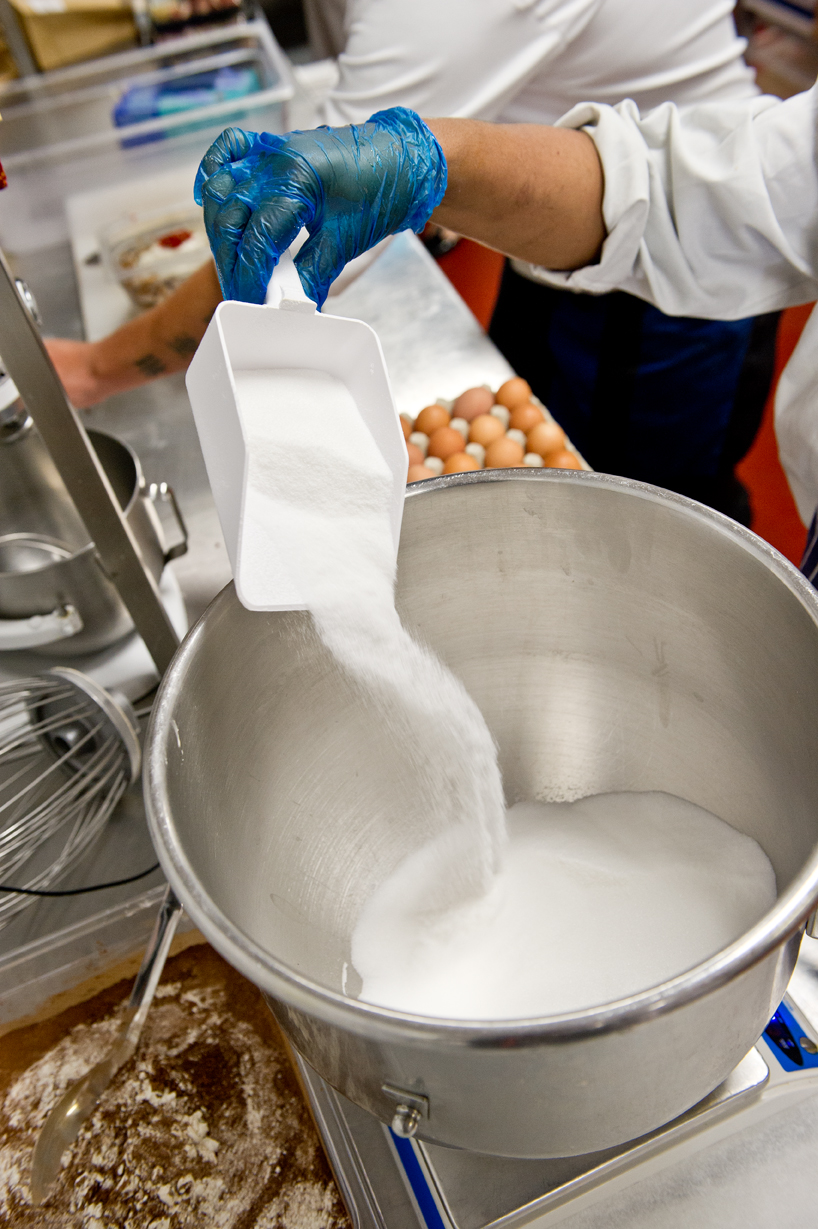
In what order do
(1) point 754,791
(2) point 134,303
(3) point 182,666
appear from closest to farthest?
(3) point 182,666, (1) point 754,791, (2) point 134,303

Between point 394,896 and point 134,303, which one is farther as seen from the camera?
point 134,303

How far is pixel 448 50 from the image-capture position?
1.16 metres

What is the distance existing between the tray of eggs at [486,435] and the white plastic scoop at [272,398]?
49 centimetres

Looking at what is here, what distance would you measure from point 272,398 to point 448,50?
83 cm

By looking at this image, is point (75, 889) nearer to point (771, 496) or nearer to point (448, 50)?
point (448, 50)

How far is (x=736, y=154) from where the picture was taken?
0.85 m

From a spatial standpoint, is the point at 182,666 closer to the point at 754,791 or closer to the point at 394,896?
the point at 394,896

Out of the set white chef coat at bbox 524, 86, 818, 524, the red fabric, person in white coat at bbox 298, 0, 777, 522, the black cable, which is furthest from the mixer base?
the red fabric

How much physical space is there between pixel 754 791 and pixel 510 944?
0.23 meters

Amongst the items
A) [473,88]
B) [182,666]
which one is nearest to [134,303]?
[473,88]

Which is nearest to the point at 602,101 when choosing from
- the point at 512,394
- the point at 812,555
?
the point at 512,394

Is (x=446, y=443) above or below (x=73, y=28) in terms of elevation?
below

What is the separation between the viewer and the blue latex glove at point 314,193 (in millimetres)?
634

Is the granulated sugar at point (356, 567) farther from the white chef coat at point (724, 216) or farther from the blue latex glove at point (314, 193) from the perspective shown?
the white chef coat at point (724, 216)
